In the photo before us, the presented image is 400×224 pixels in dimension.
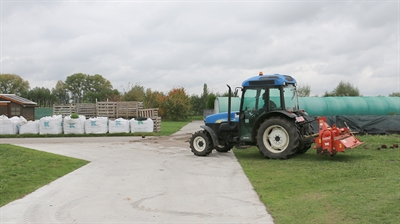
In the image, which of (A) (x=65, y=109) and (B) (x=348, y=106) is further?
(A) (x=65, y=109)

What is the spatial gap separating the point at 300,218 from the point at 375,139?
13.9 meters

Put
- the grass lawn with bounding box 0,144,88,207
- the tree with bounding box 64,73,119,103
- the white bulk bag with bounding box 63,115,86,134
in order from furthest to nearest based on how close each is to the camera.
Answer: the tree with bounding box 64,73,119,103, the white bulk bag with bounding box 63,115,86,134, the grass lawn with bounding box 0,144,88,207

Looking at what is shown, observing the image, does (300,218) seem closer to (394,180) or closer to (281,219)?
(281,219)

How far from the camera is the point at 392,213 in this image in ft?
18.4

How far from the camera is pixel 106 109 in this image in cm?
3045

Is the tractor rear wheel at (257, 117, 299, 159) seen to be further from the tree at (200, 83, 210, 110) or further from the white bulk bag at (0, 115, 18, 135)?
the tree at (200, 83, 210, 110)

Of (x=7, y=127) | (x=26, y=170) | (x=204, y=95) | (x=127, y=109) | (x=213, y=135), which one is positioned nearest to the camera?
(x=26, y=170)

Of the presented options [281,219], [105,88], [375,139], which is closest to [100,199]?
[281,219]

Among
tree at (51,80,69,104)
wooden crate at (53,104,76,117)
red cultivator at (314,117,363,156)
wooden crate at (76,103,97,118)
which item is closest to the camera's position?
red cultivator at (314,117,363,156)

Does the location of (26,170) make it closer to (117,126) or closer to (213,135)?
(213,135)

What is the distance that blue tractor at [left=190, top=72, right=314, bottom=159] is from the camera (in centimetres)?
1259

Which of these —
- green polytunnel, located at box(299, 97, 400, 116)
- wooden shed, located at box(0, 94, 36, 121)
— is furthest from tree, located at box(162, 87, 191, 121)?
green polytunnel, located at box(299, 97, 400, 116)

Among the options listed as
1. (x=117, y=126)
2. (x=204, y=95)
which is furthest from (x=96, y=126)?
(x=204, y=95)

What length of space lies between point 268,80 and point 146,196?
662 cm
